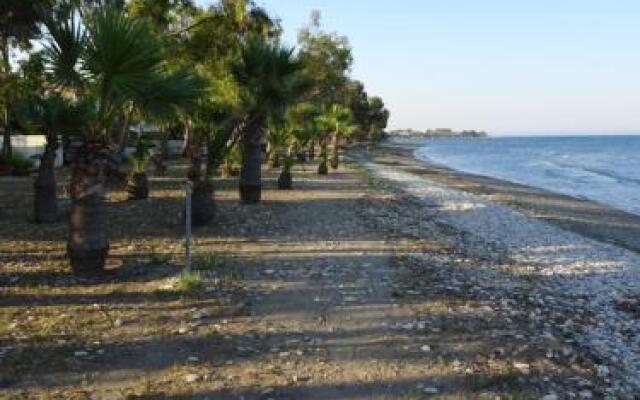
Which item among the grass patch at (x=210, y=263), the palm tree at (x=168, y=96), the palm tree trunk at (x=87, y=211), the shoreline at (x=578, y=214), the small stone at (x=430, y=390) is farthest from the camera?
the shoreline at (x=578, y=214)

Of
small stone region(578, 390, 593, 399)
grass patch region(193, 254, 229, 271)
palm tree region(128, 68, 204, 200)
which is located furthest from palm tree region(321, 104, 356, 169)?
small stone region(578, 390, 593, 399)

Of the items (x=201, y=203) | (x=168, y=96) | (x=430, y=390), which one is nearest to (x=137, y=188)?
(x=201, y=203)

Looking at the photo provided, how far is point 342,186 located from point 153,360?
20.8m

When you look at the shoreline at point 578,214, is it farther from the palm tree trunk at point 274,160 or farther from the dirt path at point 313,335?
the palm tree trunk at point 274,160

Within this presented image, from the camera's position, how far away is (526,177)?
53.6 m

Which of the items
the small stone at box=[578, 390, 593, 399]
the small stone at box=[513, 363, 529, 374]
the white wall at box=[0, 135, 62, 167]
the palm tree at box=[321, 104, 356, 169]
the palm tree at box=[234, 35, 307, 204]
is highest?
the palm tree at box=[234, 35, 307, 204]

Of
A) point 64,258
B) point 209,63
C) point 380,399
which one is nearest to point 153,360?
point 380,399

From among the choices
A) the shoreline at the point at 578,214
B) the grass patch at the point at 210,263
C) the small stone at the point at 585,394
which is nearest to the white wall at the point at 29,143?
the shoreline at the point at 578,214

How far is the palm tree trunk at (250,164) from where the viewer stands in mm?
19094

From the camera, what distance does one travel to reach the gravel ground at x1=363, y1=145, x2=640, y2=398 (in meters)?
7.94

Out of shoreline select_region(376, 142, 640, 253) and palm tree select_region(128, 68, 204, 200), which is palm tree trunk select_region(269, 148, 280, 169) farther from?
palm tree select_region(128, 68, 204, 200)

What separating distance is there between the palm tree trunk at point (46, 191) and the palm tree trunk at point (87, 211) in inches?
193

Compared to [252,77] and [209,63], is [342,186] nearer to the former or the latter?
[209,63]

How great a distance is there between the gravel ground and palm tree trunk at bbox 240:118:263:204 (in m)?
5.01
